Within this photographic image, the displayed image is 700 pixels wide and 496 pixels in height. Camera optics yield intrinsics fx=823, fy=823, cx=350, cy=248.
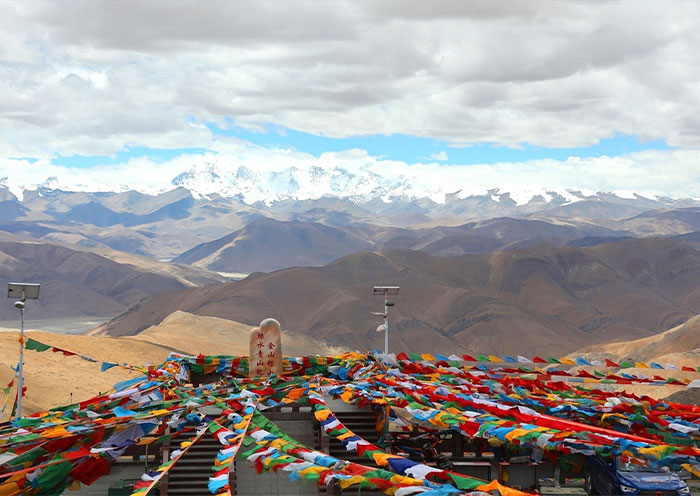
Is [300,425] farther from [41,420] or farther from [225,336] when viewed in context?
[225,336]

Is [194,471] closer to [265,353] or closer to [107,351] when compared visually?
[265,353]

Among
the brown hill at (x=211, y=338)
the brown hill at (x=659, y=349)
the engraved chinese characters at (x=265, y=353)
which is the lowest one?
the brown hill at (x=659, y=349)

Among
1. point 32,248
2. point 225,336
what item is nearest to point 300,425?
point 225,336

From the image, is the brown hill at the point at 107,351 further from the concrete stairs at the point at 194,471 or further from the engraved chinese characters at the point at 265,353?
the concrete stairs at the point at 194,471

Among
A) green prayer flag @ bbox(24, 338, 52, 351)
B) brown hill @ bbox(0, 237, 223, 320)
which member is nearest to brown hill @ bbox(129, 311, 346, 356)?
green prayer flag @ bbox(24, 338, 52, 351)

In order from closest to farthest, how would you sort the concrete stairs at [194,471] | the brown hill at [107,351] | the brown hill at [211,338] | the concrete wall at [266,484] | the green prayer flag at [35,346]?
the concrete stairs at [194,471] < the concrete wall at [266,484] < the green prayer flag at [35,346] < the brown hill at [107,351] < the brown hill at [211,338]

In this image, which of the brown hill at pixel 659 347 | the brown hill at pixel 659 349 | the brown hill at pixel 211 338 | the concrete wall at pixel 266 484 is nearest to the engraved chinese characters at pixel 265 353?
the concrete wall at pixel 266 484

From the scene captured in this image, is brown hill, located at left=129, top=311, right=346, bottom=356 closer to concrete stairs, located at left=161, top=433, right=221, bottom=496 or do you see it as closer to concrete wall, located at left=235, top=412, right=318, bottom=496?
concrete stairs, located at left=161, top=433, right=221, bottom=496

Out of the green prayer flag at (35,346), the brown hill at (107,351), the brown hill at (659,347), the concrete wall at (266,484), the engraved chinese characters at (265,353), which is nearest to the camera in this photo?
the concrete wall at (266,484)
